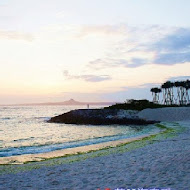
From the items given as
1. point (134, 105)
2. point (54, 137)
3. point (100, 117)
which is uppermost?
point (134, 105)

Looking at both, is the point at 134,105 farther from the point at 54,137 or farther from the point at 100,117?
the point at 54,137

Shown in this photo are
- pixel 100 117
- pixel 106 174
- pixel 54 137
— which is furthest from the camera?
pixel 100 117

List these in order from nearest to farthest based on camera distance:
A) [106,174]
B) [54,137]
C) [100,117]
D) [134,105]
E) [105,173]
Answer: [106,174]
[105,173]
[54,137]
[100,117]
[134,105]

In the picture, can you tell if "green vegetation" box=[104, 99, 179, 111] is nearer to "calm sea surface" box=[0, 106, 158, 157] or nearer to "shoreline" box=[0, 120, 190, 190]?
"calm sea surface" box=[0, 106, 158, 157]

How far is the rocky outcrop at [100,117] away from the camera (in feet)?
170

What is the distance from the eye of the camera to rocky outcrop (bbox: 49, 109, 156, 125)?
51719 mm

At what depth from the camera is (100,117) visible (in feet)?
184

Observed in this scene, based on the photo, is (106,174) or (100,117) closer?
(106,174)

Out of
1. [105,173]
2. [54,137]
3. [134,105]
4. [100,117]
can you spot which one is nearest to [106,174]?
[105,173]

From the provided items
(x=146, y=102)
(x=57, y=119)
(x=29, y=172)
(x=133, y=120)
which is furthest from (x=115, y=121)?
(x=29, y=172)

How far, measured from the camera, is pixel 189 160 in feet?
40.0

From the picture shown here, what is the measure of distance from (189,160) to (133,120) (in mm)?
37975

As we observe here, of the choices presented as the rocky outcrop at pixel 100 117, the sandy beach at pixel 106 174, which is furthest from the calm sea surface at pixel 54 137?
the rocky outcrop at pixel 100 117

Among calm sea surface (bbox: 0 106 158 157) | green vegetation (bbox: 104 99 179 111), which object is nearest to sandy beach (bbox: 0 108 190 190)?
calm sea surface (bbox: 0 106 158 157)
